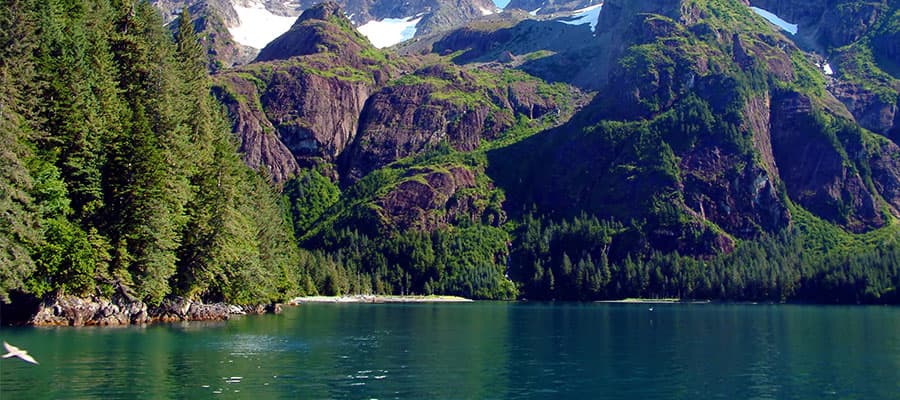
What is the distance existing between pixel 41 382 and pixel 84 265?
3253 centimetres

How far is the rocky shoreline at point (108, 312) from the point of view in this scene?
280ft

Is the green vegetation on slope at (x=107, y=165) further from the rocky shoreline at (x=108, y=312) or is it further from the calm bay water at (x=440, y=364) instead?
the calm bay water at (x=440, y=364)

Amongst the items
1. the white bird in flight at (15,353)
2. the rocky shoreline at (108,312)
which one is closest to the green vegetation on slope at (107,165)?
the rocky shoreline at (108,312)

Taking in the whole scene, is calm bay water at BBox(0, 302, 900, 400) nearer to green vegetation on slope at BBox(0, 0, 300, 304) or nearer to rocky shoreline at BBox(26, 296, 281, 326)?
rocky shoreline at BBox(26, 296, 281, 326)

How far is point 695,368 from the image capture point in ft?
217

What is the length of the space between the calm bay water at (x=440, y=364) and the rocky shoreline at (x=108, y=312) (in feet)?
10.1

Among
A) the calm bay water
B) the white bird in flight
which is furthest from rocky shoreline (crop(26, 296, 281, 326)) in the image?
the white bird in flight

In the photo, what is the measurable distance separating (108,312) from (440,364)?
4169cm

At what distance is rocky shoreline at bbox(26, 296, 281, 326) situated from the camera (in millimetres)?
85438

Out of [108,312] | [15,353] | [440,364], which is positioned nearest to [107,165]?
[108,312]

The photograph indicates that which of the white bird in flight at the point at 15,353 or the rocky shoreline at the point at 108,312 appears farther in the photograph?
the rocky shoreline at the point at 108,312

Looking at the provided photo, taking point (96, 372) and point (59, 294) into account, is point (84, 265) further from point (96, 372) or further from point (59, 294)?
point (96, 372)

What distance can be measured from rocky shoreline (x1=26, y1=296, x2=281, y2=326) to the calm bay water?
3.07 m

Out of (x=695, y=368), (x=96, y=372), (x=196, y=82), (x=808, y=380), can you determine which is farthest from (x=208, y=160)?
(x=808, y=380)
